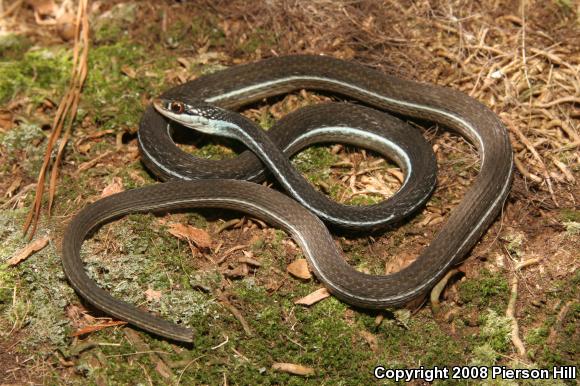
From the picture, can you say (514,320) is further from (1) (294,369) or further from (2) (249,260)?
(2) (249,260)

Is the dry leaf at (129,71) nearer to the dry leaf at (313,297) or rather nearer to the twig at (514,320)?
the dry leaf at (313,297)

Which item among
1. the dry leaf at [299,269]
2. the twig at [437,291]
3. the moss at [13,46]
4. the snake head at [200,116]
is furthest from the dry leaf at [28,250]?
the twig at [437,291]

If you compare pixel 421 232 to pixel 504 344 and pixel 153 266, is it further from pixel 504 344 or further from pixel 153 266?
pixel 153 266

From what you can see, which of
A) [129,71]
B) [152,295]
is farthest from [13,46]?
[152,295]

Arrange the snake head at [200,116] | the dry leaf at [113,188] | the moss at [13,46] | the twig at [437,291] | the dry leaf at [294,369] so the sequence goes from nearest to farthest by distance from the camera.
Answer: the dry leaf at [294,369] < the twig at [437,291] < the dry leaf at [113,188] < the snake head at [200,116] < the moss at [13,46]

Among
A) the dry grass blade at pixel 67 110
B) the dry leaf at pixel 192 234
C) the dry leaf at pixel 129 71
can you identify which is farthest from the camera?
the dry leaf at pixel 129 71
